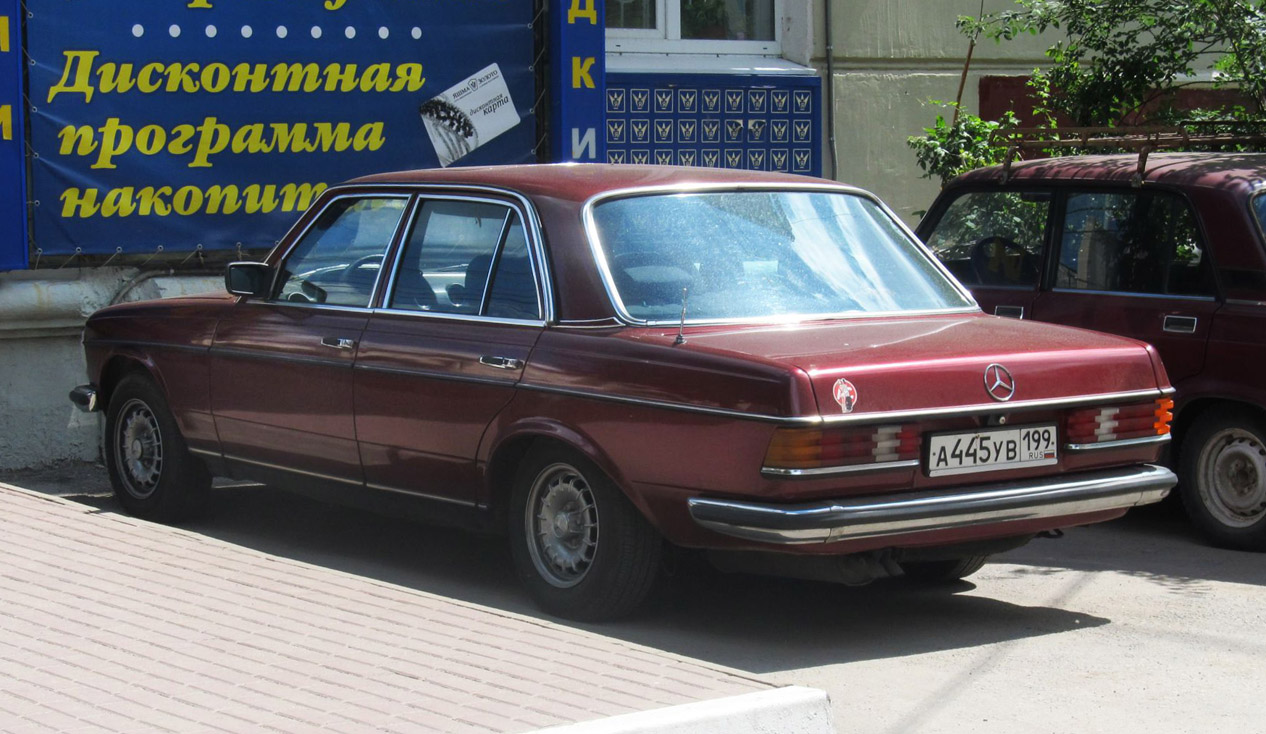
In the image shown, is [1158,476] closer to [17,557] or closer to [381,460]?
[381,460]

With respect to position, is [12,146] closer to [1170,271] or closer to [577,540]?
[577,540]

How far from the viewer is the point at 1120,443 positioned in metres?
5.97

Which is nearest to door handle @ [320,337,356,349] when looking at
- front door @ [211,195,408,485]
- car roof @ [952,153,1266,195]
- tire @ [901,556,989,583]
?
front door @ [211,195,408,485]

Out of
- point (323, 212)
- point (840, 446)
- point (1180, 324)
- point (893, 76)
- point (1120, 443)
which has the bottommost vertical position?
point (1120, 443)

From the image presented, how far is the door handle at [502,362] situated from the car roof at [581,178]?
0.62 meters

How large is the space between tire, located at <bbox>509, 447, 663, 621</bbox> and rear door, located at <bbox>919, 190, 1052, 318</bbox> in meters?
3.04

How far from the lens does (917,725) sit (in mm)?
4910

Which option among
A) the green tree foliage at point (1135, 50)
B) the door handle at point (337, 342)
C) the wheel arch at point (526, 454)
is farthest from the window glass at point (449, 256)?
the green tree foliage at point (1135, 50)

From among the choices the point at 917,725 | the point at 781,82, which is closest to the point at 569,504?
the point at 917,725

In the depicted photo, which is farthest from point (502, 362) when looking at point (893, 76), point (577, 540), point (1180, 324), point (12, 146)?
point (893, 76)

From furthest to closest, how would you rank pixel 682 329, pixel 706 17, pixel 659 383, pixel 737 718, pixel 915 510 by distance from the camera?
1. pixel 706 17
2. pixel 682 329
3. pixel 659 383
4. pixel 915 510
5. pixel 737 718

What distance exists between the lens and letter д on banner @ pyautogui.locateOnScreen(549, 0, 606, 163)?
11.1m

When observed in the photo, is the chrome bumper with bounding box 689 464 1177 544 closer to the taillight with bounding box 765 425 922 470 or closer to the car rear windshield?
the taillight with bounding box 765 425 922 470

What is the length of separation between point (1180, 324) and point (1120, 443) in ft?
6.16
